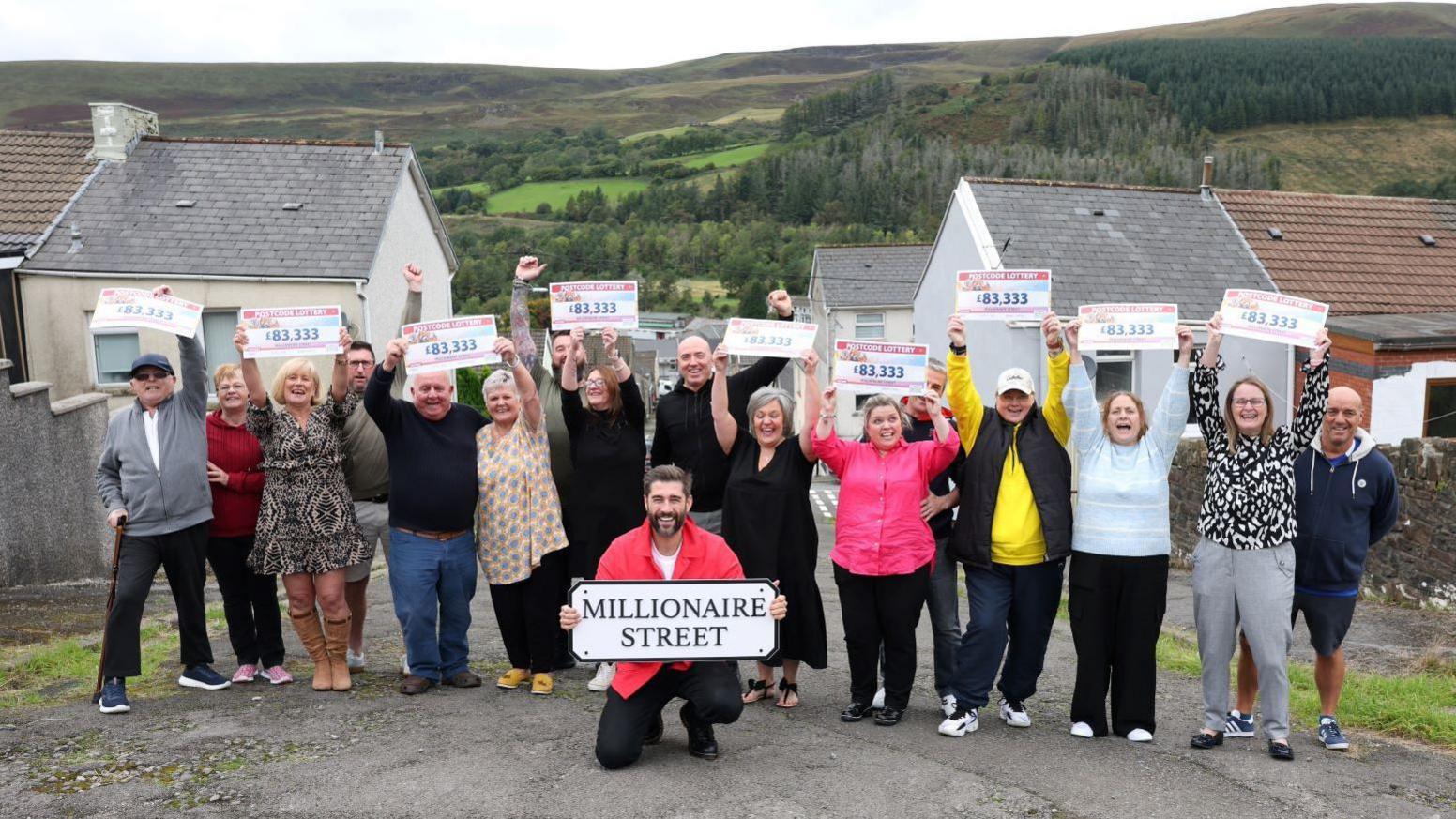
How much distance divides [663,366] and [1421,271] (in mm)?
65463

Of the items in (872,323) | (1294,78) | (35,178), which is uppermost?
(1294,78)

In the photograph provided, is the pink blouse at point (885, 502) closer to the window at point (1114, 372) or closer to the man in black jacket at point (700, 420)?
the man in black jacket at point (700, 420)

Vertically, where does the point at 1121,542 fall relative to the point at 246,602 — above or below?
above

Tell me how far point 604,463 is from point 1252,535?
3.52 metres

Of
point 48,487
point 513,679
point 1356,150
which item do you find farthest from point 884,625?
point 1356,150

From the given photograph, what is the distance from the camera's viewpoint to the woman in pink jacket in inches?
242

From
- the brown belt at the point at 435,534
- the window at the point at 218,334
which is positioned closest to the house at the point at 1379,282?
the brown belt at the point at 435,534

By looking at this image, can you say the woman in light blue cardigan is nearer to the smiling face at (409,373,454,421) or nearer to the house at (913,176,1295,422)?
the smiling face at (409,373,454,421)

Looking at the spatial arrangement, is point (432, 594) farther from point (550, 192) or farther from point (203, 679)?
point (550, 192)

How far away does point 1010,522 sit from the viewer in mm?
6062

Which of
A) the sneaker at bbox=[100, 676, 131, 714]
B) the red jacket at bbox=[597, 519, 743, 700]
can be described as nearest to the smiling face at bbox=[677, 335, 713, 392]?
the red jacket at bbox=[597, 519, 743, 700]

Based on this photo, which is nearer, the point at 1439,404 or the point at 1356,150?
the point at 1439,404

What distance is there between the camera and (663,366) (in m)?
85.4

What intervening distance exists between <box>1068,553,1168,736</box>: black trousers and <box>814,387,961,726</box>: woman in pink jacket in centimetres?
83
